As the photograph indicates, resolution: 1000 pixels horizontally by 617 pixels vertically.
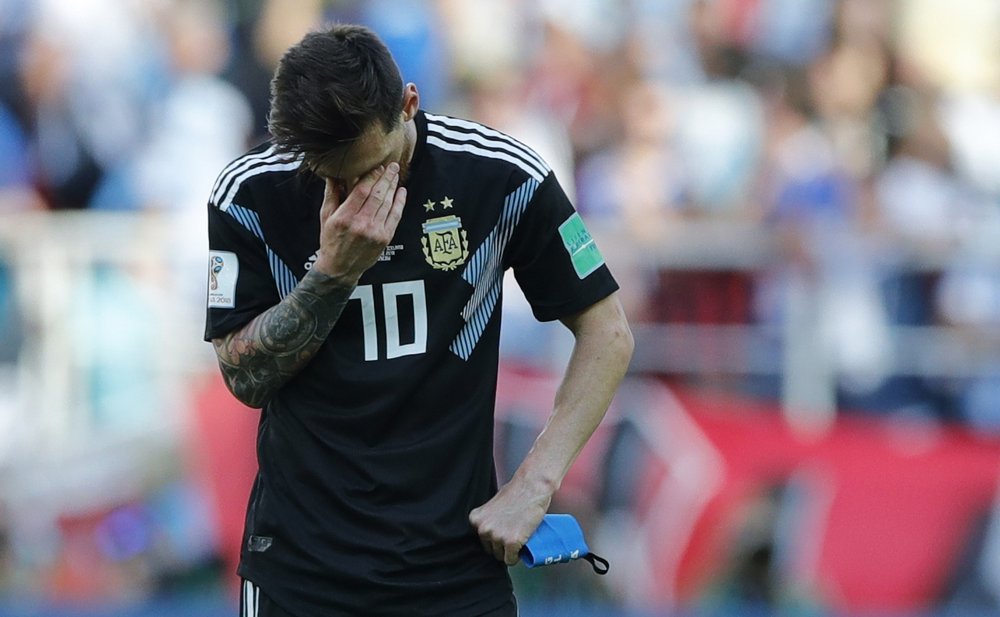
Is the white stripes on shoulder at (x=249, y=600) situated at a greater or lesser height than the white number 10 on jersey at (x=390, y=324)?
lesser

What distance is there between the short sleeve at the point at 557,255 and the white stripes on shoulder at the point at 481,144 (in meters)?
0.05

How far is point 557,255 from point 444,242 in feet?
0.87

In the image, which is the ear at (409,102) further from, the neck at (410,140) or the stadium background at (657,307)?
the stadium background at (657,307)

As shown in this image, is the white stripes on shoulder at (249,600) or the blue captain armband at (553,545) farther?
the white stripes on shoulder at (249,600)

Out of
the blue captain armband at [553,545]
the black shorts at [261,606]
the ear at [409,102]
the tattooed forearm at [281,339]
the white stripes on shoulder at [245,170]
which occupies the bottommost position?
the black shorts at [261,606]

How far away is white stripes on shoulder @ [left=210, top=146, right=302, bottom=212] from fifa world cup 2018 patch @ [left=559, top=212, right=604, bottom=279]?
0.63 m

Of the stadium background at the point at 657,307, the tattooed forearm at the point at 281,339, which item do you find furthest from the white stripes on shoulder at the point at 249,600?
the stadium background at the point at 657,307

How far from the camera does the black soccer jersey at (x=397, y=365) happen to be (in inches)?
130

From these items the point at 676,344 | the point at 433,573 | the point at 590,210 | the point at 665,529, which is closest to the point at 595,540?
the point at 665,529

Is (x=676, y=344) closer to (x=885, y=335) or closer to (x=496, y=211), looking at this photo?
(x=885, y=335)

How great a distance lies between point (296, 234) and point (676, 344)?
16.7 ft

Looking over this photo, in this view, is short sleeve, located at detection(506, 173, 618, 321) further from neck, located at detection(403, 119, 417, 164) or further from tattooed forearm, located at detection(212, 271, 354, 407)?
tattooed forearm, located at detection(212, 271, 354, 407)

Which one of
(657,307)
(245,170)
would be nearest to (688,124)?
(657,307)

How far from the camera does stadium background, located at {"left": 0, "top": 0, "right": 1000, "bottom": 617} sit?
7910mm
